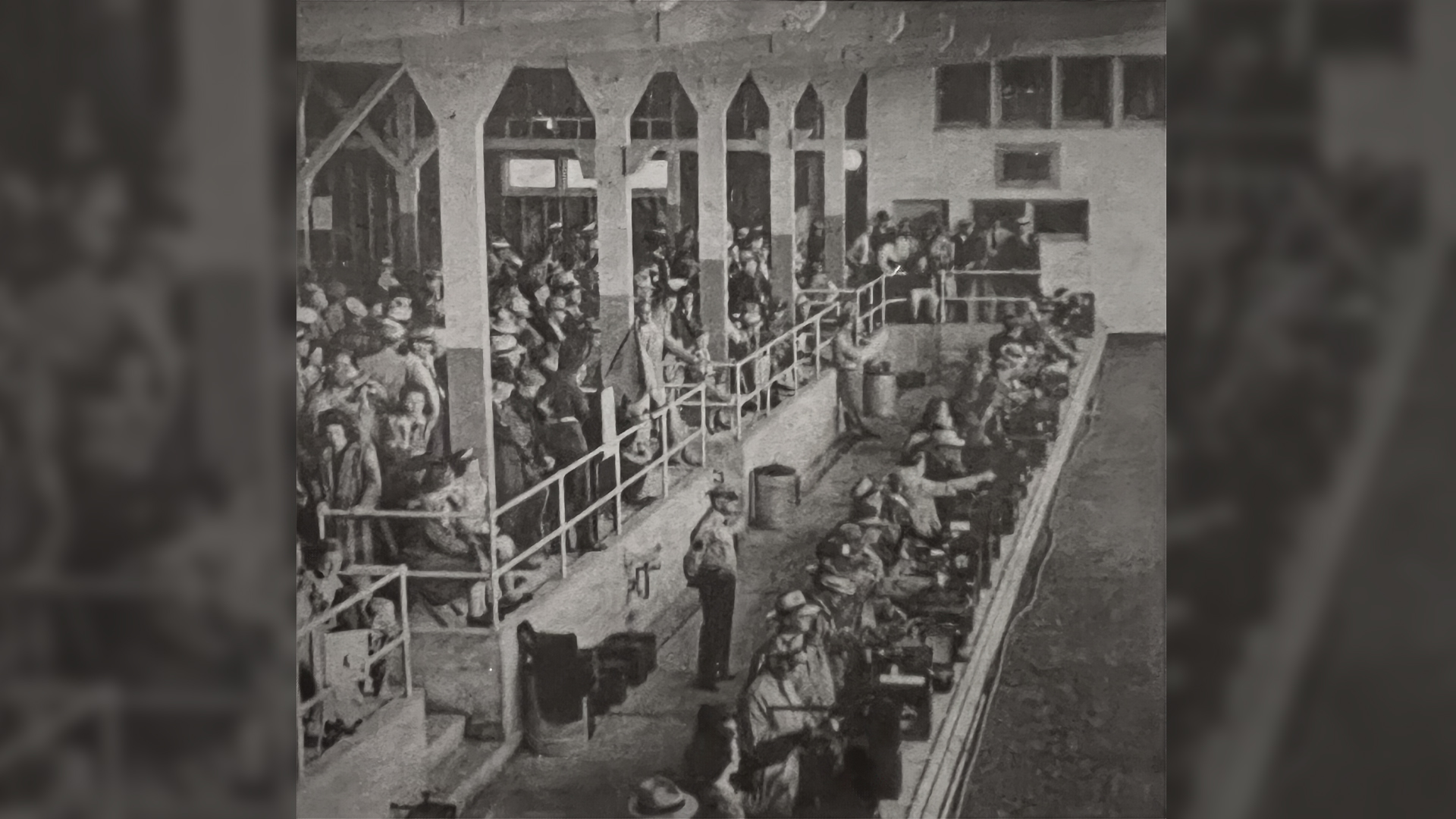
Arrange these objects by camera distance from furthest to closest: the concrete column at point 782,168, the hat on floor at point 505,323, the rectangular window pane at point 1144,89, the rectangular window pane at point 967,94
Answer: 1. the hat on floor at point 505,323
2. the concrete column at point 782,168
3. the rectangular window pane at point 967,94
4. the rectangular window pane at point 1144,89

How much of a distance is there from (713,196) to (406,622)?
1.59 metres

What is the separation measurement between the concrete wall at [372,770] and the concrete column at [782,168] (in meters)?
1.70

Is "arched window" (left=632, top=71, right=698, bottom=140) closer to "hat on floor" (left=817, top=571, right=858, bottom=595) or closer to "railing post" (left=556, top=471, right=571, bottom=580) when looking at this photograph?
"railing post" (left=556, top=471, right=571, bottom=580)

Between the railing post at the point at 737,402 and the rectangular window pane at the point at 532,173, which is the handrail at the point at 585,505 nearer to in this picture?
the railing post at the point at 737,402

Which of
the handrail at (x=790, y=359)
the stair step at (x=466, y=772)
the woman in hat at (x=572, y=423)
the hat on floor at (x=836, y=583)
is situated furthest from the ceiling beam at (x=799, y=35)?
the stair step at (x=466, y=772)

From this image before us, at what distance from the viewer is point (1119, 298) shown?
186 inches

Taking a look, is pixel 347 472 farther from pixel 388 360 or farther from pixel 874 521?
pixel 874 521

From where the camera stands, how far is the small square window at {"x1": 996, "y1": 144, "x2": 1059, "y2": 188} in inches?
186

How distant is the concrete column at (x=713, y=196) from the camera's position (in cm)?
485

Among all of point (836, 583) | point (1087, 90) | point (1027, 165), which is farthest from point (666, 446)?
point (1087, 90)

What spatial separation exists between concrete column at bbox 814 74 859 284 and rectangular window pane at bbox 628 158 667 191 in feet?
1.62

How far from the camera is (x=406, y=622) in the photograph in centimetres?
490

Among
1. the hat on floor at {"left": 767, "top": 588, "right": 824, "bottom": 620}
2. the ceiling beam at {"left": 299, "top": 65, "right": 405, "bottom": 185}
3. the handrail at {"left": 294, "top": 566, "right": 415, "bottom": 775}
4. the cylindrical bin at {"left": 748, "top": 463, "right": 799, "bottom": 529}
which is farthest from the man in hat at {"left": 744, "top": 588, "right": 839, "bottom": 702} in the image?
the ceiling beam at {"left": 299, "top": 65, "right": 405, "bottom": 185}
